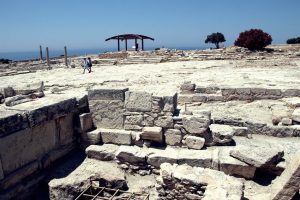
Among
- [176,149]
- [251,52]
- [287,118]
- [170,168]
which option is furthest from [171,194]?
[251,52]

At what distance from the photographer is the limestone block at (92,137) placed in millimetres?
7735

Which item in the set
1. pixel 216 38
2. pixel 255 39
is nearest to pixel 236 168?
pixel 255 39

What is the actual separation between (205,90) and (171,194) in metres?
6.91

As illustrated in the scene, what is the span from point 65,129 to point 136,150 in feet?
6.56

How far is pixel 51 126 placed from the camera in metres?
7.14

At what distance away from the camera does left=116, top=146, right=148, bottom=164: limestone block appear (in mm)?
6871

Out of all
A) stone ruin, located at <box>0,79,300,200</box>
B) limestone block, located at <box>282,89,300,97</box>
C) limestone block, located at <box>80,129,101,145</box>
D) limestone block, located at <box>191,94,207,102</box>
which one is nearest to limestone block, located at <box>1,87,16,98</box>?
stone ruin, located at <box>0,79,300,200</box>

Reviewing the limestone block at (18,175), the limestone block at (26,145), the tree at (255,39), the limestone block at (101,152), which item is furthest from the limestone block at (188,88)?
the tree at (255,39)

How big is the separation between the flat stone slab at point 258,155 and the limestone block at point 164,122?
165 centimetres

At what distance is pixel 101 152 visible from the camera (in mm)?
7336

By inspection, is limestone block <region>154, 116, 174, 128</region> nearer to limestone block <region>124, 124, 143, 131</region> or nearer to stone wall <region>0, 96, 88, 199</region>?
limestone block <region>124, 124, 143, 131</region>

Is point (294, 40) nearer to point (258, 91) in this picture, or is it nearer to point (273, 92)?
point (273, 92)

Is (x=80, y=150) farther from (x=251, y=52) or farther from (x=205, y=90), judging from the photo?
(x=251, y=52)

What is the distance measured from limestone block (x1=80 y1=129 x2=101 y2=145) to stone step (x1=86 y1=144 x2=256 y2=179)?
25cm
